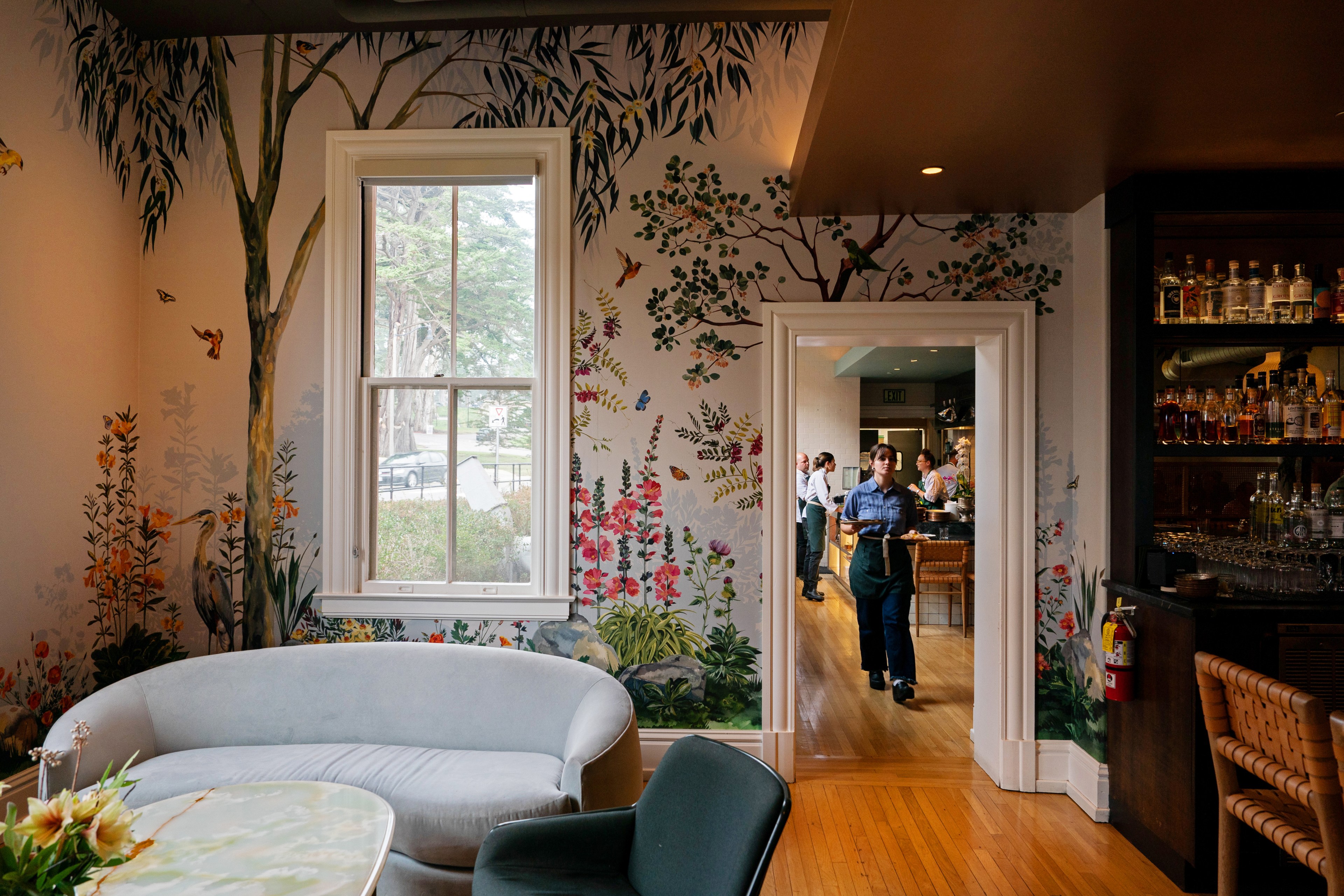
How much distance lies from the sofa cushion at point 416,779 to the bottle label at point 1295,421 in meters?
3.13

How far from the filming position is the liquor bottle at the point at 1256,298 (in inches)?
122

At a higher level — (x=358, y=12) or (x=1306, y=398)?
(x=358, y=12)

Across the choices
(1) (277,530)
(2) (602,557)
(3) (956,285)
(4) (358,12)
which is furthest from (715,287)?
(1) (277,530)

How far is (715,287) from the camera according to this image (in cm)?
356

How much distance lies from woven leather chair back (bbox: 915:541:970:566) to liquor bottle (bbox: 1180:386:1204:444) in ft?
11.2

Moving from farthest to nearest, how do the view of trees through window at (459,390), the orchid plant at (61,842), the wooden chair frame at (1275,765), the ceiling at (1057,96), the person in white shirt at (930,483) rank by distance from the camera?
the person in white shirt at (930,483)
the view of trees through window at (459,390)
the ceiling at (1057,96)
the wooden chair frame at (1275,765)
the orchid plant at (61,842)

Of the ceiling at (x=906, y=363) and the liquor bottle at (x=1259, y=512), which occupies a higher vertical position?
the ceiling at (x=906, y=363)

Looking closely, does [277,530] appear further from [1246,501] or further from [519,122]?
[1246,501]

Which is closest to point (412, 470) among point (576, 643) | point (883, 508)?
point (576, 643)

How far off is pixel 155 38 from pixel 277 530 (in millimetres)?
2459

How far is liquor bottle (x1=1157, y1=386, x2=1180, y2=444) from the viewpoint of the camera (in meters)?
3.16

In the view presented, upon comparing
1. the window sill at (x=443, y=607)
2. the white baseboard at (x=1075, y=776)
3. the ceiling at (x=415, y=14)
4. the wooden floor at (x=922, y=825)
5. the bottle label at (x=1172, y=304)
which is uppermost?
the ceiling at (x=415, y=14)

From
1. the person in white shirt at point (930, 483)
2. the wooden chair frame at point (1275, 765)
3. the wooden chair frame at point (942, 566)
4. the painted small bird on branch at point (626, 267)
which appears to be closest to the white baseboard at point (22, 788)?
the painted small bird on branch at point (626, 267)

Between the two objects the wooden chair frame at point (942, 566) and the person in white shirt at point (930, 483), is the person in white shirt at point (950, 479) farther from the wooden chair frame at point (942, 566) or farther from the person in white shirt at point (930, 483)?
the wooden chair frame at point (942, 566)
